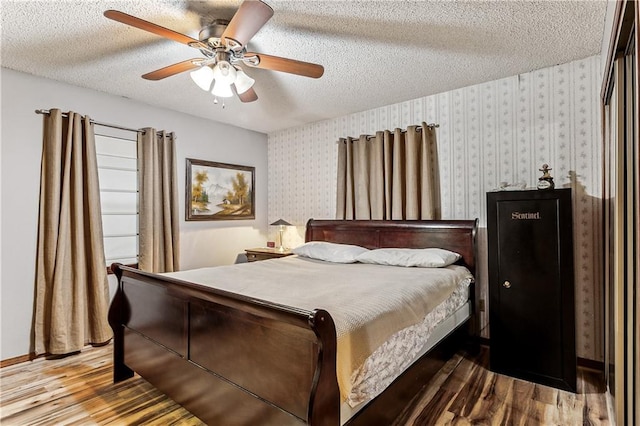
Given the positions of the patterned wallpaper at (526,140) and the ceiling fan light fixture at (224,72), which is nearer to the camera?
the ceiling fan light fixture at (224,72)

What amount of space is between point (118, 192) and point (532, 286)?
4.04 metres

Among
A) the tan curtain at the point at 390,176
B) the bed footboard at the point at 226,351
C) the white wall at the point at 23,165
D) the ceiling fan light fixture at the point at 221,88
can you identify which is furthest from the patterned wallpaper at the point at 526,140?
the white wall at the point at 23,165

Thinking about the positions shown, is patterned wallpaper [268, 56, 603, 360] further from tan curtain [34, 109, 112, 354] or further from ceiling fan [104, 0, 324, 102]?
tan curtain [34, 109, 112, 354]

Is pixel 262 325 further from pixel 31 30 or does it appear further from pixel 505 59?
pixel 505 59

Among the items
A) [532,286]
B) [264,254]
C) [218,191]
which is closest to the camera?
[532,286]

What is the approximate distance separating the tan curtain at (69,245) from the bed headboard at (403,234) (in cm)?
240

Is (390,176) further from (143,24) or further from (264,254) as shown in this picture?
(143,24)

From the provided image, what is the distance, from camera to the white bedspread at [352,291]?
1.61 m

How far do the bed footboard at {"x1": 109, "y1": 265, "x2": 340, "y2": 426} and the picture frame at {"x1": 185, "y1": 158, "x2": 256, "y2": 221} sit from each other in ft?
6.04

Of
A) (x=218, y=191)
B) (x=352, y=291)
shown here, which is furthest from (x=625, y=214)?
(x=218, y=191)

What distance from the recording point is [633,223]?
5.12ft

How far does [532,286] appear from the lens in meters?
2.62

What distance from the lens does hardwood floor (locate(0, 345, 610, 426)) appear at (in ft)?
7.00

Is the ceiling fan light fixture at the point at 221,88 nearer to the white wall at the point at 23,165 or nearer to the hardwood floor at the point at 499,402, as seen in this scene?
the white wall at the point at 23,165
